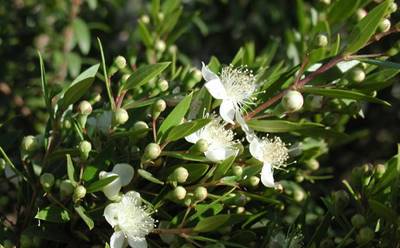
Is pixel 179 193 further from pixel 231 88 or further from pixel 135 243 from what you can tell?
pixel 231 88

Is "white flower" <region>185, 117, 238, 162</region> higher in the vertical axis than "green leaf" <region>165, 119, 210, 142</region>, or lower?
lower

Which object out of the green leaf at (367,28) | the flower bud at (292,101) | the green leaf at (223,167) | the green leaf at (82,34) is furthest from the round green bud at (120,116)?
the green leaf at (82,34)

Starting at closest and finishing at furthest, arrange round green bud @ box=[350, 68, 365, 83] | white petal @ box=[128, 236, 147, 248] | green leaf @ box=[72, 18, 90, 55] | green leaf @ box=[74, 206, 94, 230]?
green leaf @ box=[74, 206, 94, 230] → white petal @ box=[128, 236, 147, 248] → round green bud @ box=[350, 68, 365, 83] → green leaf @ box=[72, 18, 90, 55]

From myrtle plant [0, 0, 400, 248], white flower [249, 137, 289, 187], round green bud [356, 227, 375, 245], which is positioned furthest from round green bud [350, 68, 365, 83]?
round green bud [356, 227, 375, 245]

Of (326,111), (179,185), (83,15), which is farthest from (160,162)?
(83,15)

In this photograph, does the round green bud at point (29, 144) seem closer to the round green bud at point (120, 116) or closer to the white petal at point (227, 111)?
the round green bud at point (120, 116)

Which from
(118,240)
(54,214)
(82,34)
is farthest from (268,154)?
(82,34)

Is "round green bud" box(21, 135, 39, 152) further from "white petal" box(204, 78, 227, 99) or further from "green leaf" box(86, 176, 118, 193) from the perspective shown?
"white petal" box(204, 78, 227, 99)
